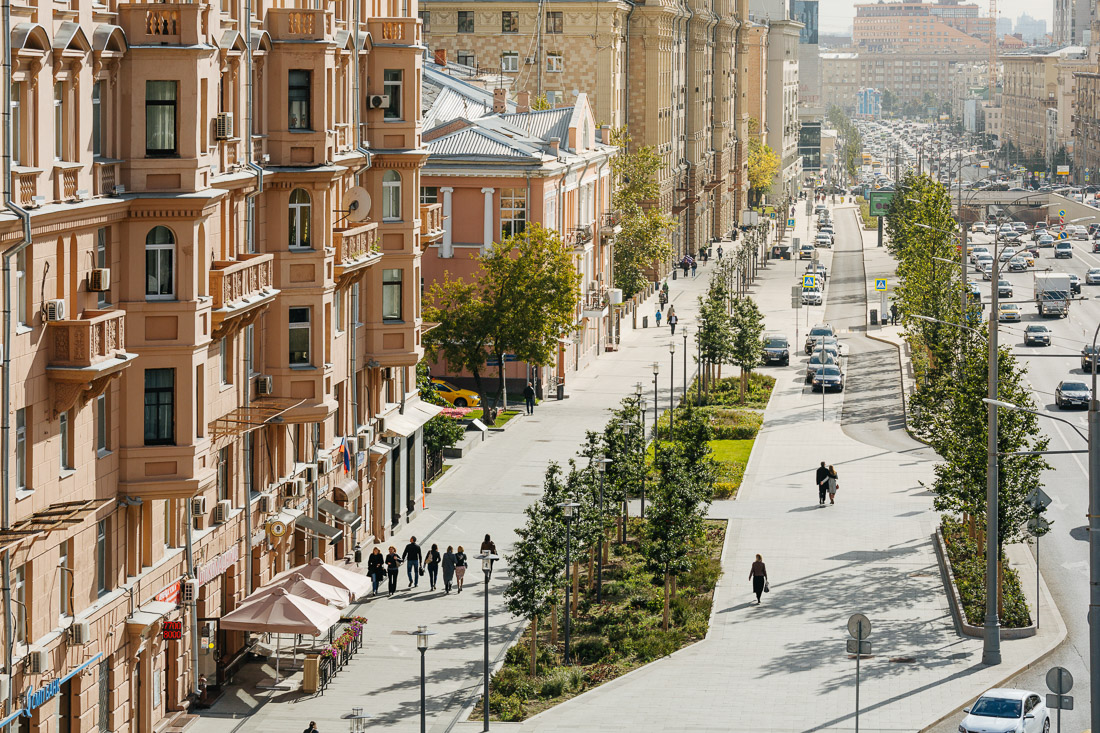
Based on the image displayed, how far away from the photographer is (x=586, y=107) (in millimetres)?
91688

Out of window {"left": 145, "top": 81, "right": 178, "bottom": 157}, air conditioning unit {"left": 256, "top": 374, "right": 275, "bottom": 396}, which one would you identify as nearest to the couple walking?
air conditioning unit {"left": 256, "top": 374, "right": 275, "bottom": 396}

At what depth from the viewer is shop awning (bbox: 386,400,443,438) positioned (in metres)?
55.0

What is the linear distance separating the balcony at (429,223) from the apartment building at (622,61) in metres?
46.7

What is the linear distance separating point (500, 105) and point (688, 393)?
67.4ft

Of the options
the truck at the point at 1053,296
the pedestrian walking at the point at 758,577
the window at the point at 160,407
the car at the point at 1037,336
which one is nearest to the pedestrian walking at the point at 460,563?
the pedestrian walking at the point at 758,577

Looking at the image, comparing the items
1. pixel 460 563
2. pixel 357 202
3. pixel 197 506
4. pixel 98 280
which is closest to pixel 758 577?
pixel 460 563

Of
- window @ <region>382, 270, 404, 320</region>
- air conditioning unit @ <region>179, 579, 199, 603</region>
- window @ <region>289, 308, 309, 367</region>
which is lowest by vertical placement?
air conditioning unit @ <region>179, 579, 199, 603</region>

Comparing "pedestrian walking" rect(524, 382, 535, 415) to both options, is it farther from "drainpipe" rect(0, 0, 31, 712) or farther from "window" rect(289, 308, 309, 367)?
"drainpipe" rect(0, 0, 31, 712)

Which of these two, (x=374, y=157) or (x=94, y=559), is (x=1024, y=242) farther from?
(x=94, y=559)

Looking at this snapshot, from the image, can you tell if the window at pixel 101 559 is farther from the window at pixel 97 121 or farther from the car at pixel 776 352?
the car at pixel 776 352

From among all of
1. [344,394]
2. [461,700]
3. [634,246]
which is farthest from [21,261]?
[634,246]

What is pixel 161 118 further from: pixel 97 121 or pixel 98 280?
pixel 98 280

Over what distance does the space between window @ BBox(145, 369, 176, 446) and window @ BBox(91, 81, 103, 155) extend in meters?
4.62

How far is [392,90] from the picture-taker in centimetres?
5209
